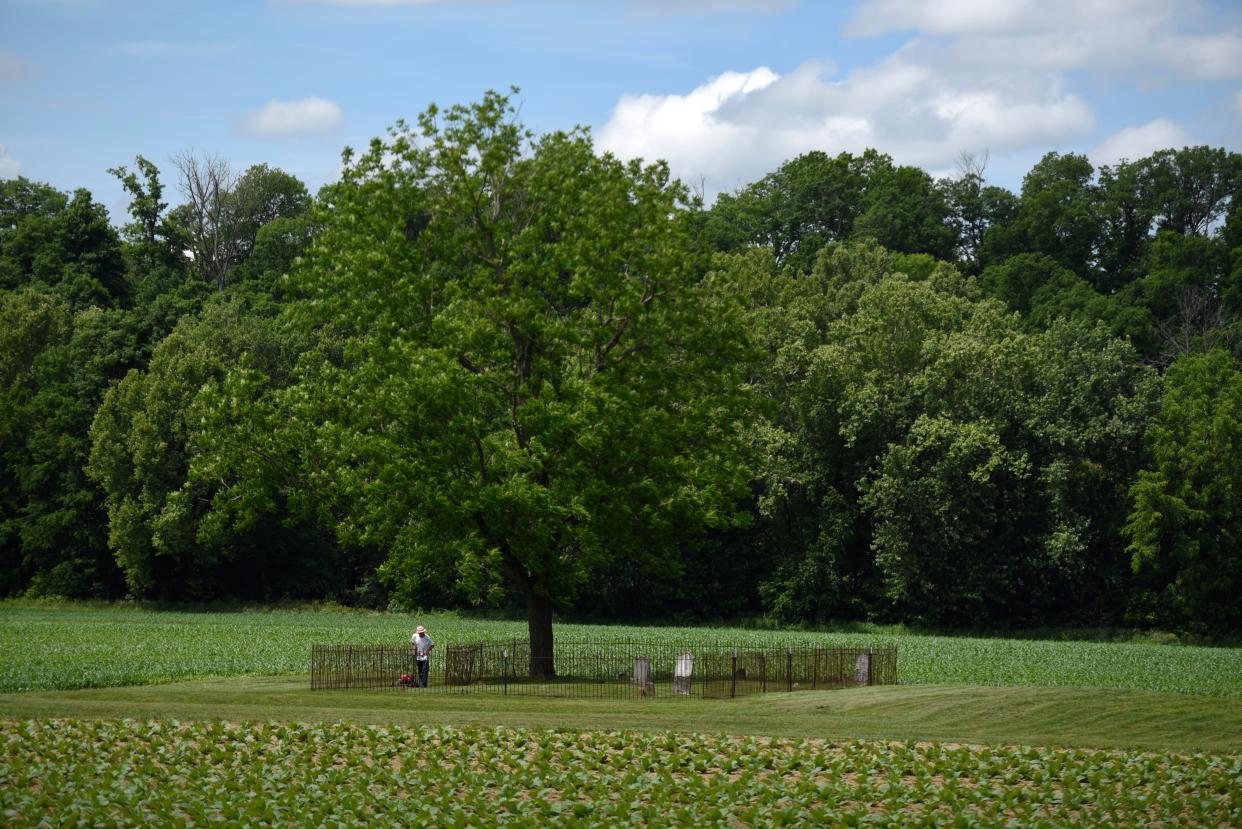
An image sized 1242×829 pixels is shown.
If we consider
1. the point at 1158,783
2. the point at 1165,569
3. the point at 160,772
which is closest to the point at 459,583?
the point at 160,772

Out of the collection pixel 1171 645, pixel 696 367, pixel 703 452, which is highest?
pixel 696 367

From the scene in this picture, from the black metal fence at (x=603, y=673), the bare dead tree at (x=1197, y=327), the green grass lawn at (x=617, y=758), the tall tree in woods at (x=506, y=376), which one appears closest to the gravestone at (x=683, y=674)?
the black metal fence at (x=603, y=673)

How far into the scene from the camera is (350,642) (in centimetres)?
5294

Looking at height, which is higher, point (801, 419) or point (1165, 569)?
point (801, 419)

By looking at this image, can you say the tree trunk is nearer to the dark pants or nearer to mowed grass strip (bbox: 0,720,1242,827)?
the dark pants

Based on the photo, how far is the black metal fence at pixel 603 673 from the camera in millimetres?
30578

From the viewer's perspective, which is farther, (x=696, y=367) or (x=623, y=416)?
(x=696, y=367)

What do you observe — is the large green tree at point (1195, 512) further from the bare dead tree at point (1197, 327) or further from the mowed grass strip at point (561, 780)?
the mowed grass strip at point (561, 780)

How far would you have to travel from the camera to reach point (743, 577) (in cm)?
7194

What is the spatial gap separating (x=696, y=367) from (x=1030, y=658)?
63.1 ft

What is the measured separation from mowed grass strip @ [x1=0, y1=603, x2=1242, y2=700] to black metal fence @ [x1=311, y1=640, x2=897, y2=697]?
4050 millimetres

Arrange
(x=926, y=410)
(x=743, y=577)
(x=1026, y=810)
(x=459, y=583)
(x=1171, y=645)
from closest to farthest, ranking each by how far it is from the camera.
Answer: (x=1026, y=810), (x=459, y=583), (x=1171, y=645), (x=926, y=410), (x=743, y=577)

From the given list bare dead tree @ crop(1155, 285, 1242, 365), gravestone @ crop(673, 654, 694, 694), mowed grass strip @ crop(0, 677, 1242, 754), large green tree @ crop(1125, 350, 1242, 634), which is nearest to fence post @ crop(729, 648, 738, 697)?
gravestone @ crop(673, 654, 694, 694)

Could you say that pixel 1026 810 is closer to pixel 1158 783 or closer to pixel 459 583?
pixel 1158 783
